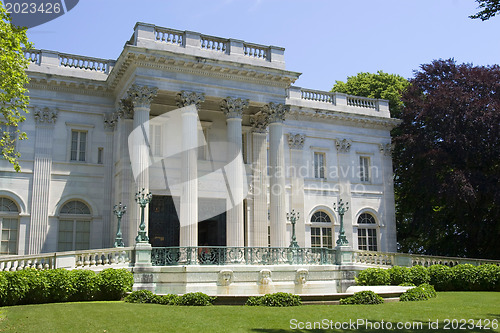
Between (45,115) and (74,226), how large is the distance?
6.26m

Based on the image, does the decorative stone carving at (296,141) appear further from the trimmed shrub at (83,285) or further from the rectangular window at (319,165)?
the trimmed shrub at (83,285)

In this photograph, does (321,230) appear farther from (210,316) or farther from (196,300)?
(210,316)

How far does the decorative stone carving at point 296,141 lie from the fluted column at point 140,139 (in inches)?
445

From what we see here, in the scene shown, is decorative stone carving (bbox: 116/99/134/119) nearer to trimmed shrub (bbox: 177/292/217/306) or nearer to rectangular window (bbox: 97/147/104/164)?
rectangular window (bbox: 97/147/104/164)

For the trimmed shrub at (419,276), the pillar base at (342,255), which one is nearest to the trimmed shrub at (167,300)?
the pillar base at (342,255)

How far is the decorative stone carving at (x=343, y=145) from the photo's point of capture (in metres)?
36.0

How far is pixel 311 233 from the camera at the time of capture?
34250mm

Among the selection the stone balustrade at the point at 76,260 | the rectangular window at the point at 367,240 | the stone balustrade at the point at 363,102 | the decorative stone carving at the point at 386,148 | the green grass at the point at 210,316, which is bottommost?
the green grass at the point at 210,316

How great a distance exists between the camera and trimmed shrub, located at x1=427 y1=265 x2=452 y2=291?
23.8 meters

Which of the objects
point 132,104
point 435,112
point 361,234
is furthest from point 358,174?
point 132,104

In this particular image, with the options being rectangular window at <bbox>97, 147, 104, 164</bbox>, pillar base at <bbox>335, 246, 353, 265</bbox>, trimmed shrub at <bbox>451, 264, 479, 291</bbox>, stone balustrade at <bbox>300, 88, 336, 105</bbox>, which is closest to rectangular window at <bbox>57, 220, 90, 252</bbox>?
rectangular window at <bbox>97, 147, 104, 164</bbox>

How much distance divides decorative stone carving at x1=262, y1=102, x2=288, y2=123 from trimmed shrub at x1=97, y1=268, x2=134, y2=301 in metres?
13.5

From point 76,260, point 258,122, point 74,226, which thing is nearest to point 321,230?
point 258,122

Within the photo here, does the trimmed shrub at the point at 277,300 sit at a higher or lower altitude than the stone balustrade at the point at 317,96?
lower
